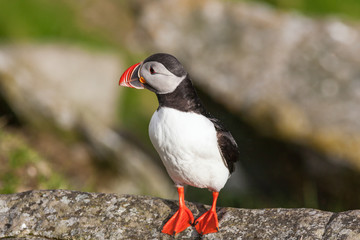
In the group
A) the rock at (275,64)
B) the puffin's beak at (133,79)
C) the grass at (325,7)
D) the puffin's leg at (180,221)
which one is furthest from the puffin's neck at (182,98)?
the grass at (325,7)

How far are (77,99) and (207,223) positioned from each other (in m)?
5.73

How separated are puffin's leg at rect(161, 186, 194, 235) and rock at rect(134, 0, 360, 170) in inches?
159

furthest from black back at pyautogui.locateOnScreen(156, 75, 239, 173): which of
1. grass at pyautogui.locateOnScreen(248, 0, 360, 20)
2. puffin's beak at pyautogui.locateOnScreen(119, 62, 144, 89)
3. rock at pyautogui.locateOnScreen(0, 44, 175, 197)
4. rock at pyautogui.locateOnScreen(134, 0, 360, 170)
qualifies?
grass at pyautogui.locateOnScreen(248, 0, 360, 20)

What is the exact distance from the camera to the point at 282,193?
8.02m

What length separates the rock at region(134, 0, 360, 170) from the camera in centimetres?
752

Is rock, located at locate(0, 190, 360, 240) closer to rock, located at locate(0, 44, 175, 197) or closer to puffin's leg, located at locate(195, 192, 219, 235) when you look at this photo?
puffin's leg, located at locate(195, 192, 219, 235)

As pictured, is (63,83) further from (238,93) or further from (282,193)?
(282,193)

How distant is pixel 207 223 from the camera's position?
12.1 ft

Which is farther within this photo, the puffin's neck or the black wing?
the black wing

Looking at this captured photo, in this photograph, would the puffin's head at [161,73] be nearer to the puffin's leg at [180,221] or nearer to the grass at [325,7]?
the puffin's leg at [180,221]

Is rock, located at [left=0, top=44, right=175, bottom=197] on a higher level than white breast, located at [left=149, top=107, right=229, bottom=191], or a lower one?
higher

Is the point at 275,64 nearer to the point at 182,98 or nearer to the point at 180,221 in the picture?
the point at 182,98

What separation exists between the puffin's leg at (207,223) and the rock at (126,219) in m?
0.05

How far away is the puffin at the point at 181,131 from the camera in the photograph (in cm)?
357
